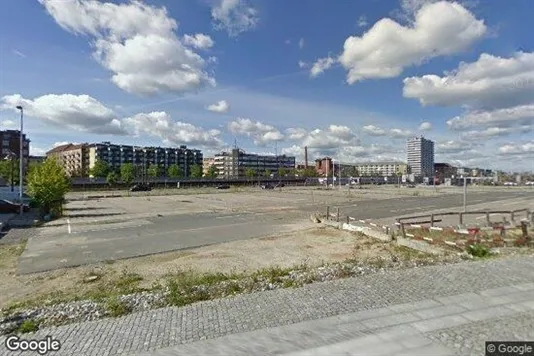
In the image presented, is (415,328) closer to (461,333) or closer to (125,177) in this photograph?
(461,333)

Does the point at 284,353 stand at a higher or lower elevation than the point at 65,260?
higher

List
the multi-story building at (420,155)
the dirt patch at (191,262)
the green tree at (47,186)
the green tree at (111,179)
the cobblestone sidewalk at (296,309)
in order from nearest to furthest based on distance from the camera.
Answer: the cobblestone sidewalk at (296,309) → the dirt patch at (191,262) → the green tree at (47,186) → the green tree at (111,179) → the multi-story building at (420,155)

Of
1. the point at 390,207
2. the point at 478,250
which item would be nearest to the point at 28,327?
the point at 478,250

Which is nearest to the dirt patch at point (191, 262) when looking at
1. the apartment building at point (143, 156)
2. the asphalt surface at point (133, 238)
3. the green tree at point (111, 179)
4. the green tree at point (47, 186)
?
the asphalt surface at point (133, 238)

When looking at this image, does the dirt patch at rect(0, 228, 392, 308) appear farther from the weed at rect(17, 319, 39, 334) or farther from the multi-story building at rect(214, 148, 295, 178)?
the multi-story building at rect(214, 148, 295, 178)

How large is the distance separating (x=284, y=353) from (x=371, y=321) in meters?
1.72

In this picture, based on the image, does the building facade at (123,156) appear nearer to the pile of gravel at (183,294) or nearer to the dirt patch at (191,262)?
the dirt patch at (191,262)

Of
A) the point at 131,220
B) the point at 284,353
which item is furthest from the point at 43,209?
the point at 284,353

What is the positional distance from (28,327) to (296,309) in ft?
15.1

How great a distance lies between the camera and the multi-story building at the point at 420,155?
171625mm

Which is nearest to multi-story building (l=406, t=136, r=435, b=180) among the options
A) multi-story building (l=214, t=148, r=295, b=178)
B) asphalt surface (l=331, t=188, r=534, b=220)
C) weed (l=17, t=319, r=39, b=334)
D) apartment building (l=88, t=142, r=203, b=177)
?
multi-story building (l=214, t=148, r=295, b=178)

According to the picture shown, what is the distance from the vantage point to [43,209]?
2905 cm

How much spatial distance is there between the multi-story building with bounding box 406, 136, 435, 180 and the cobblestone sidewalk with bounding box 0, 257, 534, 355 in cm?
17455

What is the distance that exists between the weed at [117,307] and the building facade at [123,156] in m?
129
